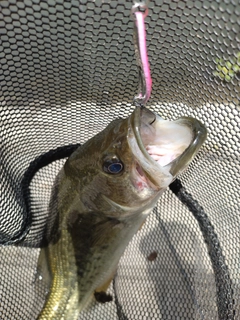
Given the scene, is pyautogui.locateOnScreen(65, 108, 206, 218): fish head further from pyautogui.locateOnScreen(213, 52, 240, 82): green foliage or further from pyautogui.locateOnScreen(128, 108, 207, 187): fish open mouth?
pyautogui.locateOnScreen(213, 52, 240, 82): green foliage

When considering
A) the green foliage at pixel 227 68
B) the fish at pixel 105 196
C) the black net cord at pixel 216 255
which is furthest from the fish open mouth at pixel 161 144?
the black net cord at pixel 216 255

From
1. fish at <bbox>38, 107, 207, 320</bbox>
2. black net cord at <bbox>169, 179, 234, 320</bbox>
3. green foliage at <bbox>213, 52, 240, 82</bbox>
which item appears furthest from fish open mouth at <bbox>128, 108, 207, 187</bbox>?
black net cord at <bbox>169, 179, 234, 320</bbox>

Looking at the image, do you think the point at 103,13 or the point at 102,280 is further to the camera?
the point at 102,280

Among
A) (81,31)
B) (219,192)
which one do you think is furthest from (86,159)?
(219,192)

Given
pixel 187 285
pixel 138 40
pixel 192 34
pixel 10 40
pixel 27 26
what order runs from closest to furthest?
pixel 138 40 < pixel 192 34 < pixel 27 26 < pixel 10 40 < pixel 187 285

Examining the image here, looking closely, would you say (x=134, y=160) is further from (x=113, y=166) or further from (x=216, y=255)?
(x=216, y=255)

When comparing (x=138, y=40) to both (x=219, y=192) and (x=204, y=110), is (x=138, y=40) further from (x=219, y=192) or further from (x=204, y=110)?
(x=219, y=192)

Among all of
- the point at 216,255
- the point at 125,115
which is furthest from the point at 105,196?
the point at 216,255
